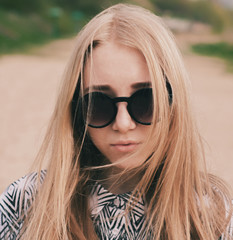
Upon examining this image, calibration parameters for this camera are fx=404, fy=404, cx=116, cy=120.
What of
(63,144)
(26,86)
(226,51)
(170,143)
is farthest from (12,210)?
(226,51)

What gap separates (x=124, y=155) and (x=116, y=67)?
1.04 ft

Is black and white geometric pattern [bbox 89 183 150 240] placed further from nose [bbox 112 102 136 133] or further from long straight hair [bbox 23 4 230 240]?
nose [bbox 112 102 136 133]

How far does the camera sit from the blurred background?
4906 mm

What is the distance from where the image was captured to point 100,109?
1408 millimetres

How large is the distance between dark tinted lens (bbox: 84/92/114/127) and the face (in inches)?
0.8

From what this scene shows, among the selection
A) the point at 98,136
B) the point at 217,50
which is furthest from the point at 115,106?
the point at 217,50

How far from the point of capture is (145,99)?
4.60 ft

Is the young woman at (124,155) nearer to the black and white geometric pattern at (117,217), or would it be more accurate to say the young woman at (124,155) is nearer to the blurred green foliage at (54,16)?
the black and white geometric pattern at (117,217)

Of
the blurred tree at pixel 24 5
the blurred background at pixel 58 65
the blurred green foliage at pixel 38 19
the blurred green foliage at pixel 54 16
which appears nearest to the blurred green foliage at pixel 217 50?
the blurred background at pixel 58 65

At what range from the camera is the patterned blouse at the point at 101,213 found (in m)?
1.47

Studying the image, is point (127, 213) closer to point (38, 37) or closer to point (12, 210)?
point (12, 210)

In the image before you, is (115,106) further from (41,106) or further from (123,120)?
(41,106)

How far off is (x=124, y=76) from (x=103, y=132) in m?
0.22

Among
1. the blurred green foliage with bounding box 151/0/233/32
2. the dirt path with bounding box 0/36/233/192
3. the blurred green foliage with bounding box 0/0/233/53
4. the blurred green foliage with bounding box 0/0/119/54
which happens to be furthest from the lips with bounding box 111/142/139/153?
the blurred green foliage with bounding box 151/0/233/32
